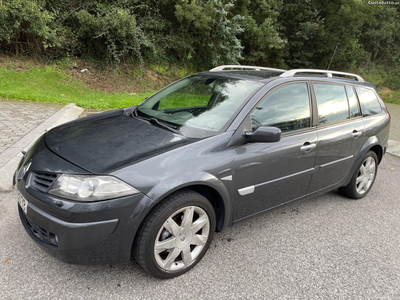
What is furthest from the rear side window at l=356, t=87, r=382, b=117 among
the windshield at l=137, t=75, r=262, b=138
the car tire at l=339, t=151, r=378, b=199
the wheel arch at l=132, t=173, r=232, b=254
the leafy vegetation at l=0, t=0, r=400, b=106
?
the leafy vegetation at l=0, t=0, r=400, b=106

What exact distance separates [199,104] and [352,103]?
1.98 m

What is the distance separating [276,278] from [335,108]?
2057 mm

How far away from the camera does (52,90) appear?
11.6 meters

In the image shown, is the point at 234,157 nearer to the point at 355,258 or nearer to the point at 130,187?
the point at 130,187

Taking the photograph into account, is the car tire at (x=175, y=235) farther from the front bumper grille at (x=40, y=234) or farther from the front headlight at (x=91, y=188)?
the front bumper grille at (x=40, y=234)

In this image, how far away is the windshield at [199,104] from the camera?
2.75 meters

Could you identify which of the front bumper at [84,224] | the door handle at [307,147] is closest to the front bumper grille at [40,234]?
the front bumper at [84,224]

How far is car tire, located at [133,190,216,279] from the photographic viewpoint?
86.2 inches

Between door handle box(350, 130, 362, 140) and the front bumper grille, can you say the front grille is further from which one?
door handle box(350, 130, 362, 140)

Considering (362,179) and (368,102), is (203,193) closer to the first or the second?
(362,179)

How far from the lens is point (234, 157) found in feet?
8.43

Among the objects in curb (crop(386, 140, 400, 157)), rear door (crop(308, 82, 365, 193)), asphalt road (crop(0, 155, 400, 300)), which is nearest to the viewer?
asphalt road (crop(0, 155, 400, 300))

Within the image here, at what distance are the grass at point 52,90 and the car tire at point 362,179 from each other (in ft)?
22.7

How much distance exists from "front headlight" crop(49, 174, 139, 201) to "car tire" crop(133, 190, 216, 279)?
0.30m
